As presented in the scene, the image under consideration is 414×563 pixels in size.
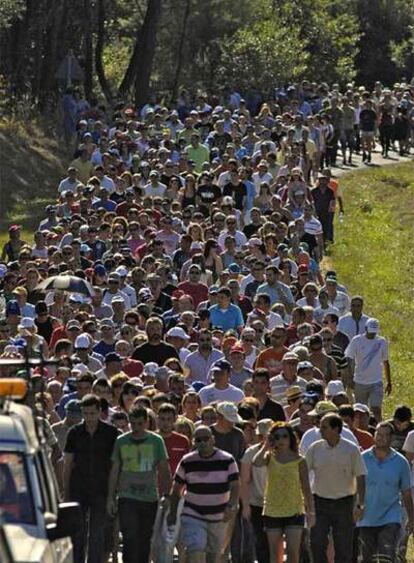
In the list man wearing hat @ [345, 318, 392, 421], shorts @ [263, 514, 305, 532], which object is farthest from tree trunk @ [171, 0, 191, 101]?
shorts @ [263, 514, 305, 532]

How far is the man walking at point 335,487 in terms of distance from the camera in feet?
53.8

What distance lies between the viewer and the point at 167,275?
25.1 m

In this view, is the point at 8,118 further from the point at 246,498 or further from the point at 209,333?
the point at 246,498

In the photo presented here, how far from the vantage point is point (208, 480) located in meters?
15.8

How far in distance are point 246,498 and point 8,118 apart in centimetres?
3285

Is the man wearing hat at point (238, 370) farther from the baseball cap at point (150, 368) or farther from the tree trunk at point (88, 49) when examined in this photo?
the tree trunk at point (88, 49)

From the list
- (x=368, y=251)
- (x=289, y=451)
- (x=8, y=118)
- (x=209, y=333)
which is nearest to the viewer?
(x=289, y=451)

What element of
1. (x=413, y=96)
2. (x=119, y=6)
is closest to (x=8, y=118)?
(x=413, y=96)

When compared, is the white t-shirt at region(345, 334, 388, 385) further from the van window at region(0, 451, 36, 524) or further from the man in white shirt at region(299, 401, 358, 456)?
the van window at region(0, 451, 36, 524)

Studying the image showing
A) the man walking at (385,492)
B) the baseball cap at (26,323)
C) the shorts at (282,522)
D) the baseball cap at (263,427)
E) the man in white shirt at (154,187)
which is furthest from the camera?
the man in white shirt at (154,187)

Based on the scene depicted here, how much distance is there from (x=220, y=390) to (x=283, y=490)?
299cm

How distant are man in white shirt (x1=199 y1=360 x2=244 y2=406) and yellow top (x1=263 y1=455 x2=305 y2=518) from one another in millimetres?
2717

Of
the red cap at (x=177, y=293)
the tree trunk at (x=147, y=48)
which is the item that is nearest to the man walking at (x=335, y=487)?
the red cap at (x=177, y=293)

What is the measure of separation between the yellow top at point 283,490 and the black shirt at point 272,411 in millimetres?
2242
